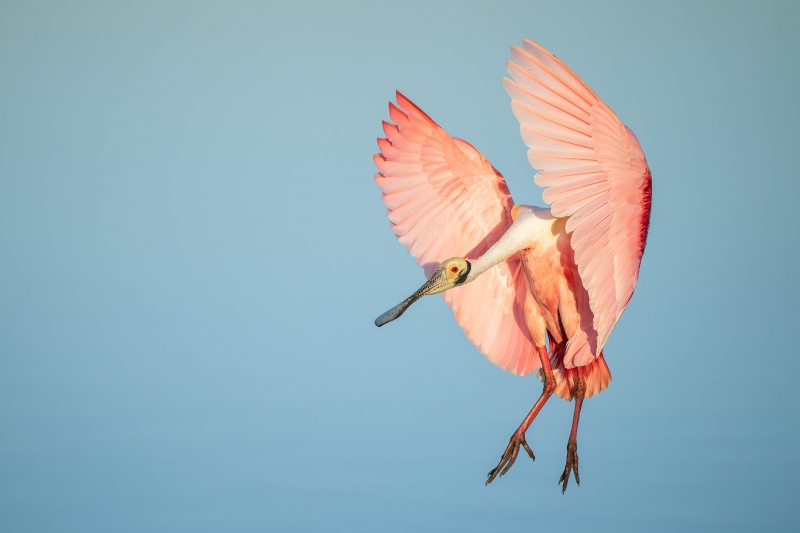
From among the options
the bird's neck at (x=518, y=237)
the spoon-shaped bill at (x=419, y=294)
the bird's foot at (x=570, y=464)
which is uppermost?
the bird's neck at (x=518, y=237)

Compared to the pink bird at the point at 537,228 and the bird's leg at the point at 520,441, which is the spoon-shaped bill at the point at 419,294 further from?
the bird's leg at the point at 520,441

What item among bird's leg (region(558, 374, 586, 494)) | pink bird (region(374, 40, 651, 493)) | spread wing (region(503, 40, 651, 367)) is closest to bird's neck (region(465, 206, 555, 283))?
pink bird (region(374, 40, 651, 493))

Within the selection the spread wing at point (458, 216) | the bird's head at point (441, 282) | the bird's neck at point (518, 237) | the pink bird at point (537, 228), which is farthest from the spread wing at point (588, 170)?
the spread wing at point (458, 216)

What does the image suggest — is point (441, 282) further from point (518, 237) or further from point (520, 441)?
point (520, 441)

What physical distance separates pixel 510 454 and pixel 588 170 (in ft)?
3.33

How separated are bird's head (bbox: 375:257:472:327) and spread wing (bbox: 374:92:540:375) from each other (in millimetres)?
323

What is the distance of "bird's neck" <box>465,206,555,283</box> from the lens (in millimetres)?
4719

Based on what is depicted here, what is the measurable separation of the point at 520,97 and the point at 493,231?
35.7 inches

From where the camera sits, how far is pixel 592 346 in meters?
4.80

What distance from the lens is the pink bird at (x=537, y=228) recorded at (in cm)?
430

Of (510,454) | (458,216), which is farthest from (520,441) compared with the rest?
(458,216)

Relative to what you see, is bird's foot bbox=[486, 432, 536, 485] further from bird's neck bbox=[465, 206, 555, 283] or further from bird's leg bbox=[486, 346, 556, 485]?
bird's neck bbox=[465, 206, 555, 283]

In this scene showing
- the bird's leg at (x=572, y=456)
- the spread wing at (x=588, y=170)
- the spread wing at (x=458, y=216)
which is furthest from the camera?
the spread wing at (x=458, y=216)

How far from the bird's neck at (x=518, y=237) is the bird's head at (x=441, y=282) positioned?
3 centimetres
